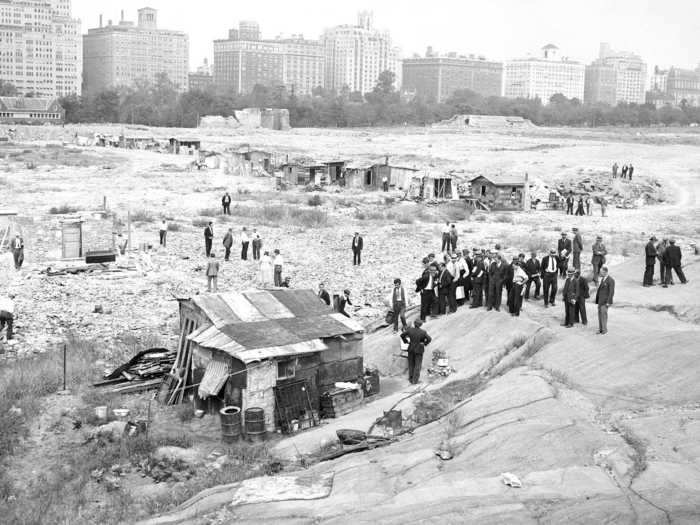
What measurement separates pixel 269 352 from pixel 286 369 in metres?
0.54

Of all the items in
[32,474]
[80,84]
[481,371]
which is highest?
[80,84]

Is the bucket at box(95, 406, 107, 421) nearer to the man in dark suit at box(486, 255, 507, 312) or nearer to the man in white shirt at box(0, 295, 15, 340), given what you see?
the man in white shirt at box(0, 295, 15, 340)

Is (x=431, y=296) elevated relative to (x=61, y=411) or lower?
elevated

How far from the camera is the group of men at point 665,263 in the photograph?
20.1 metres

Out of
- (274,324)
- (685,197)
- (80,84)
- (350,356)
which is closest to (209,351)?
(274,324)

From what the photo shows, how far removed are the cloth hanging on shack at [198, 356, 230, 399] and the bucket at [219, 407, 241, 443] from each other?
670mm

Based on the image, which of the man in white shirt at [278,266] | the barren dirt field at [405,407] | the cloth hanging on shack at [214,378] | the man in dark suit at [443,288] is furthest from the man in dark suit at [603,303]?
the man in white shirt at [278,266]

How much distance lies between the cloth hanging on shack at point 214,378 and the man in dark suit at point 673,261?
34.6ft

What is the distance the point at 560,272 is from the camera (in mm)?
22266

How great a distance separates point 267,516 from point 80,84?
17829 centimetres

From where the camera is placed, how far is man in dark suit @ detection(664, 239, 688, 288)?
2005 cm

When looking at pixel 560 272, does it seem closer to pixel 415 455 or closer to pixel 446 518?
pixel 415 455

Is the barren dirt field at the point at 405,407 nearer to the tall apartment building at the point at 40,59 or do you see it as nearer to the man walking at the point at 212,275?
the man walking at the point at 212,275

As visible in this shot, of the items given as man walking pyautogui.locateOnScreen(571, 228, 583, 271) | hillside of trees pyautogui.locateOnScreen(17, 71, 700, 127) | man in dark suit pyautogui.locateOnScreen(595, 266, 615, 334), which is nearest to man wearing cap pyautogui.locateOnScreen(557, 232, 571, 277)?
man walking pyautogui.locateOnScreen(571, 228, 583, 271)
